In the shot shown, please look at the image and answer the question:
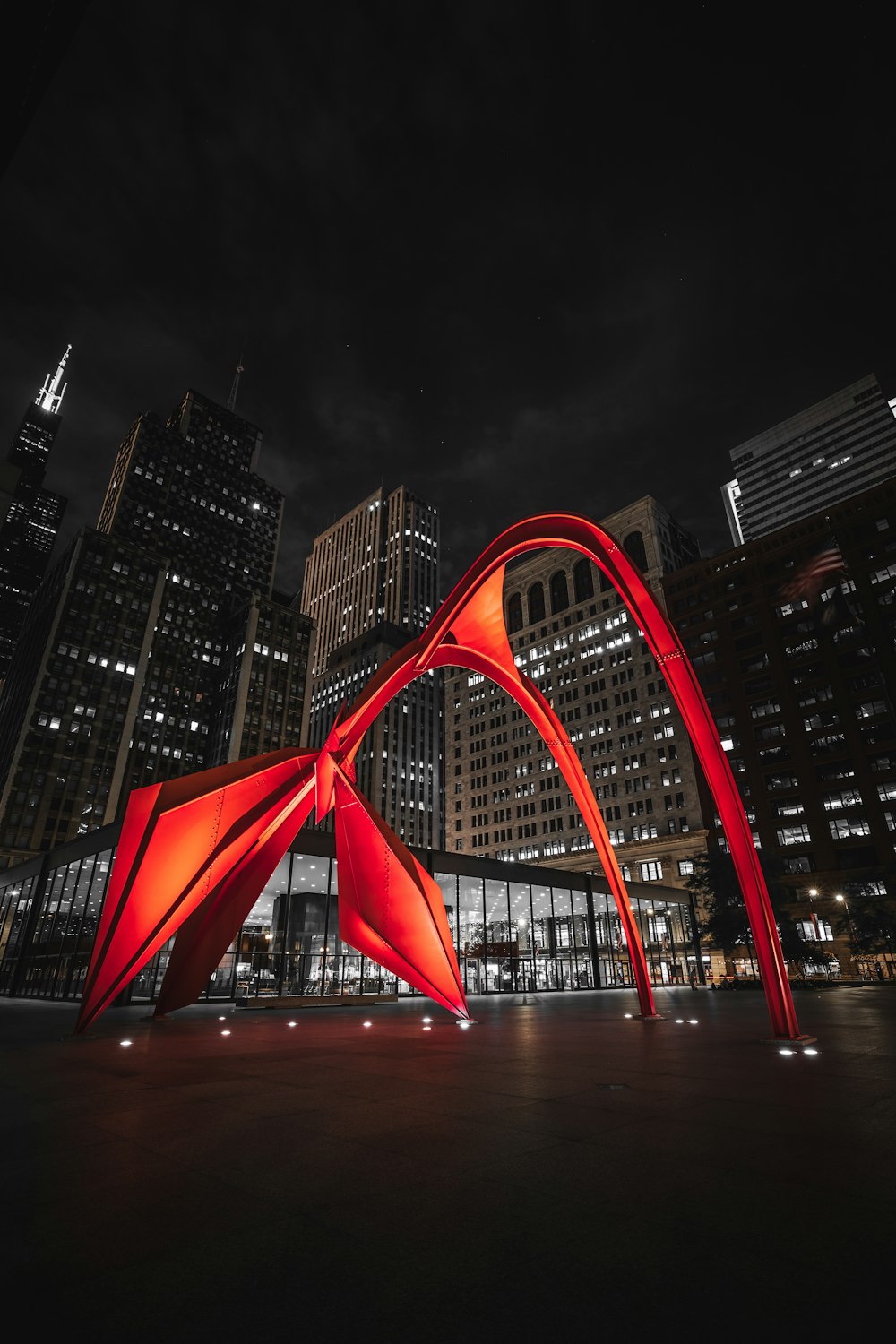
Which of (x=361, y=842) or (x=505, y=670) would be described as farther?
(x=505, y=670)

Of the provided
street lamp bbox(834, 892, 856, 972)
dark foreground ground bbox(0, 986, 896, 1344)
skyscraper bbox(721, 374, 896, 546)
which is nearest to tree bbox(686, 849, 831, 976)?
street lamp bbox(834, 892, 856, 972)

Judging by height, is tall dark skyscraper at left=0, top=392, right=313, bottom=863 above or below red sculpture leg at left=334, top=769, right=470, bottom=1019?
above

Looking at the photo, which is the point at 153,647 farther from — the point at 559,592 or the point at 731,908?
the point at 731,908

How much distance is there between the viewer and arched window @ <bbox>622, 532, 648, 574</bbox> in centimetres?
10131

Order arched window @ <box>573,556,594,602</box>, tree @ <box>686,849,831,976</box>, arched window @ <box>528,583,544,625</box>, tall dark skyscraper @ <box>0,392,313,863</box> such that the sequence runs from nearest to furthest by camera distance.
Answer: tree @ <box>686,849,831,976</box>
tall dark skyscraper @ <box>0,392,313,863</box>
arched window @ <box>573,556,594,602</box>
arched window @ <box>528,583,544,625</box>

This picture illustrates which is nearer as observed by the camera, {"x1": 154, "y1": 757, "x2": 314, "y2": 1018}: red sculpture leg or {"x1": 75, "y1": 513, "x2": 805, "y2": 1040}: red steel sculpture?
{"x1": 75, "y1": 513, "x2": 805, "y2": 1040}: red steel sculpture

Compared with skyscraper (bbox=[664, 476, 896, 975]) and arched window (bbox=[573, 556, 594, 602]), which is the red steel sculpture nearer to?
skyscraper (bbox=[664, 476, 896, 975])

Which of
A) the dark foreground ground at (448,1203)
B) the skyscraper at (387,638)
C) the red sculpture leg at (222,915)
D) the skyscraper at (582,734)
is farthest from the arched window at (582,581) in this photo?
the dark foreground ground at (448,1203)

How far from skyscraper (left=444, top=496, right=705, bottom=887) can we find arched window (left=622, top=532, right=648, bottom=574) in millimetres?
209

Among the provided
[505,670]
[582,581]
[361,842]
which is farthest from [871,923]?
[582,581]

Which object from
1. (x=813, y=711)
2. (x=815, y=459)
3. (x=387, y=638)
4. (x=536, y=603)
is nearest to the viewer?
(x=813, y=711)

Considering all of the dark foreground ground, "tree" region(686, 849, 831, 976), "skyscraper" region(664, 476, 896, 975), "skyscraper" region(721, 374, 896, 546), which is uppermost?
"skyscraper" region(721, 374, 896, 546)

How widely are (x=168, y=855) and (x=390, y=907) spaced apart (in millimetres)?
5714

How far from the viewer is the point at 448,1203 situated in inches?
162
